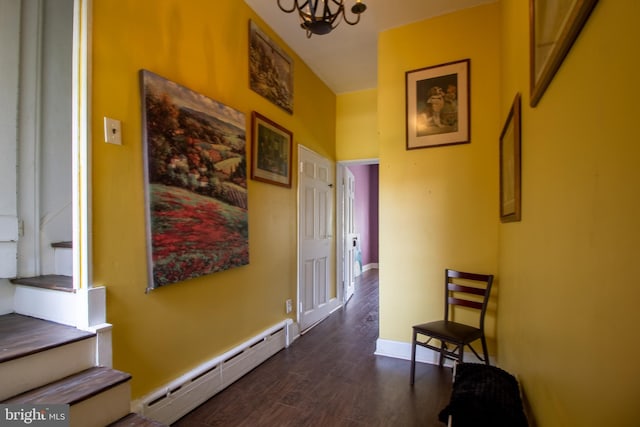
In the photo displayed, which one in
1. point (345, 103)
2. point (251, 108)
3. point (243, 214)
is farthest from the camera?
point (345, 103)

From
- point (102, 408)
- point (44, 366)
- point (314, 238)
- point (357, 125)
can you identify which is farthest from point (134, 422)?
point (357, 125)

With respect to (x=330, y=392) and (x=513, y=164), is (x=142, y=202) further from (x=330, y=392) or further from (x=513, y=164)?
(x=513, y=164)

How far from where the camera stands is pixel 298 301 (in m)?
3.25

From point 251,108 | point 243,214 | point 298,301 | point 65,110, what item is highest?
point 251,108

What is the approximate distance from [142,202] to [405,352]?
2.49m

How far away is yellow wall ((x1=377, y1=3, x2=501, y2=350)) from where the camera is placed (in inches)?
98.9

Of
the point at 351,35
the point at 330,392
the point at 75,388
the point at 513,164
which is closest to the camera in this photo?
the point at 75,388

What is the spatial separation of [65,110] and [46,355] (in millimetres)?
1534

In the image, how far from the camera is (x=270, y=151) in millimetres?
2764

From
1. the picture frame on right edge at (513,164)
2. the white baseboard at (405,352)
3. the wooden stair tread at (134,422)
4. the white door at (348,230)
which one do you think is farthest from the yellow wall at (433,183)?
the wooden stair tread at (134,422)

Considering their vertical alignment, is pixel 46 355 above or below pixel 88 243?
below

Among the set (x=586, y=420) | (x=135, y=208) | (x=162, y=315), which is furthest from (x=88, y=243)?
(x=586, y=420)

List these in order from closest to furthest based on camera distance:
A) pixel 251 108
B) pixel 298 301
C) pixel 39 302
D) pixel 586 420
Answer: pixel 586 420 → pixel 39 302 → pixel 251 108 → pixel 298 301

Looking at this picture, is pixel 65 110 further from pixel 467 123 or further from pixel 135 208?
pixel 467 123
